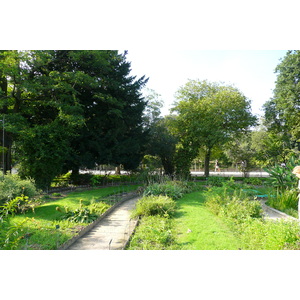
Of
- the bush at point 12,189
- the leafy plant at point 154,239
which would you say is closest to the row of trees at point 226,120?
the bush at point 12,189

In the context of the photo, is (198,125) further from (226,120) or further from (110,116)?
(110,116)

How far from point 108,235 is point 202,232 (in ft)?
5.32

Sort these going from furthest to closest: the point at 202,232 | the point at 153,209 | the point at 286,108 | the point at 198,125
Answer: the point at 198,125 < the point at 286,108 < the point at 153,209 < the point at 202,232

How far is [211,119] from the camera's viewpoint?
12.0 m

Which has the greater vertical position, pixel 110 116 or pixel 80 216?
pixel 110 116

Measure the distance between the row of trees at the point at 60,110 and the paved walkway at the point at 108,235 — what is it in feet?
12.4

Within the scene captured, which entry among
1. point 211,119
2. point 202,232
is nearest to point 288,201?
point 202,232

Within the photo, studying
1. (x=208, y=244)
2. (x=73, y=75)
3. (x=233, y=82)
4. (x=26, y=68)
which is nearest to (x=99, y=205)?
(x=208, y=244)

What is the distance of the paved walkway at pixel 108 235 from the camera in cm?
315
